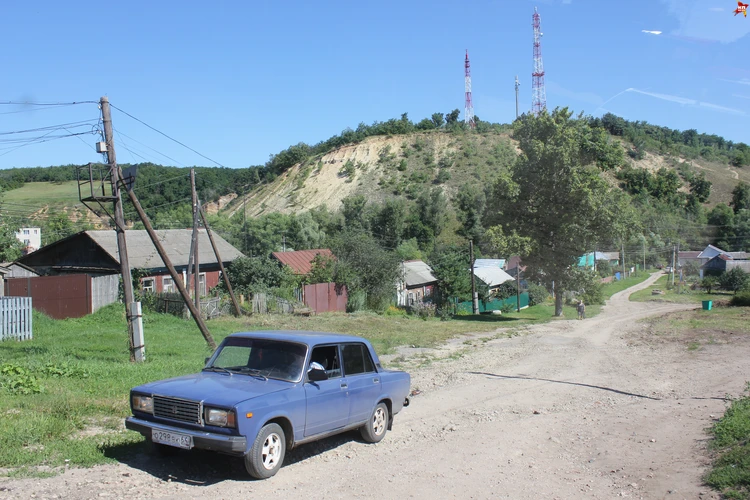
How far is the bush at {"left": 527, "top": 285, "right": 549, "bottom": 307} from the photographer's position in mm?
50906

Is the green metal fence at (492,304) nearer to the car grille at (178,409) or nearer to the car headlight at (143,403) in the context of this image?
the car headlight at (143,403)

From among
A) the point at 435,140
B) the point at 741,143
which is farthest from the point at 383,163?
the point at 741,143

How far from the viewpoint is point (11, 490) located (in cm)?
554

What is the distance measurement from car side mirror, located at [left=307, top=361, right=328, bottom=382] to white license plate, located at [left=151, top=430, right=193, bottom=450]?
A: 5.06 ft

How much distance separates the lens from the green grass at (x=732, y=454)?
6148 millimetres

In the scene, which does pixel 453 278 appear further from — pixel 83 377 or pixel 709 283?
pixel 83 377

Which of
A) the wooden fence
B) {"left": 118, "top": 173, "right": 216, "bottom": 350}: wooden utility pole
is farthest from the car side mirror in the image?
the wooden fence

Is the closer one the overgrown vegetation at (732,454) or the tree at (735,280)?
the overgrown vegetation at (732,454)

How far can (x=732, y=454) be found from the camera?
7094mm

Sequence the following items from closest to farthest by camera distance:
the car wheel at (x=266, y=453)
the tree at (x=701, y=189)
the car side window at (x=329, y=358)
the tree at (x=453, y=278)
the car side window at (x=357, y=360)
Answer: the car wheel at (x=266, y=453)
the car side window at (x=329, y=358)
the car side window at (x=357, y=360)
the tree at (x=453, y=278)
the tree at (x=701, y=189)

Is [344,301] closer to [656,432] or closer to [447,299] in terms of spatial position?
[447,299]

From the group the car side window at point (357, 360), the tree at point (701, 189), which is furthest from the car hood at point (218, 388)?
the tree at point (701, 189)

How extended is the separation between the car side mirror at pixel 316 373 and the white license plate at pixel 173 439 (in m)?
1.54

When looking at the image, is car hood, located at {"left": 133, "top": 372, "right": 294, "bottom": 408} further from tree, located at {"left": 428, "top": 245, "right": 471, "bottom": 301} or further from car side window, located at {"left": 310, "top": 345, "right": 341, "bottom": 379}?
tree, located at {"left": 428, "top": 245, "right": 471, "bottom": 301}
